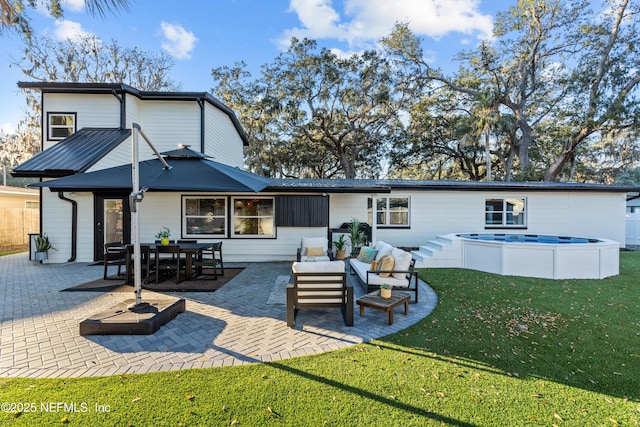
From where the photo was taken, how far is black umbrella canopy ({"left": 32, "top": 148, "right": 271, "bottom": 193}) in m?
5.80

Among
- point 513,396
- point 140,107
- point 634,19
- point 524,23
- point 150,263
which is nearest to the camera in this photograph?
point 513,396

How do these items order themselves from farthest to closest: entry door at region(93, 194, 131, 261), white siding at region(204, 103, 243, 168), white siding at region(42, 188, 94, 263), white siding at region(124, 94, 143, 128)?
white siding at region(204, 103, 243, 168) → white siding at region(124, 94, 143, 128) → entry door at region(93, 194, 131, 261) → white siding at region(42, 188, 94, 263)

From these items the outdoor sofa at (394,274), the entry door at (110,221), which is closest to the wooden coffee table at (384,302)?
the outdoor sofa at (394,274)

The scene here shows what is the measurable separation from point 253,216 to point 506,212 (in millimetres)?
10021

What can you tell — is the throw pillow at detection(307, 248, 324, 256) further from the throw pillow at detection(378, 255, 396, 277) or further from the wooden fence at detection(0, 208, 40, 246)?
the wooden fence at detection(0, 208, 40, 246)

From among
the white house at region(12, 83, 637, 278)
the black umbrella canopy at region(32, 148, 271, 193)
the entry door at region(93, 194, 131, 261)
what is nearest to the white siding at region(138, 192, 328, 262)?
the white house at region(12, 83, 637, 278)

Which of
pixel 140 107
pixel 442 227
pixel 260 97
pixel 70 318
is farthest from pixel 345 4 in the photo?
pixel 70 318

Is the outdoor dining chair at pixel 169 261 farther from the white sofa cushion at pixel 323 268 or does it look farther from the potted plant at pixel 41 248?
the potted plant at pixel 41 248

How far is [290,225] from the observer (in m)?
9.73

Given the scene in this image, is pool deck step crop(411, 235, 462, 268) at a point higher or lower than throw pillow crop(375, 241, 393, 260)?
lower

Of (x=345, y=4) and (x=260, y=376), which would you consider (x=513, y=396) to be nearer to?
(x=260, y=376)

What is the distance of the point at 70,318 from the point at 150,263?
2.58 metres

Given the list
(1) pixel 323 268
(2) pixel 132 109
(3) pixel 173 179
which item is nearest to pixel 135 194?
(3) pixel 173 179

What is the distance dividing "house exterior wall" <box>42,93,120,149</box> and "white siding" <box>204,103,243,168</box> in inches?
119
